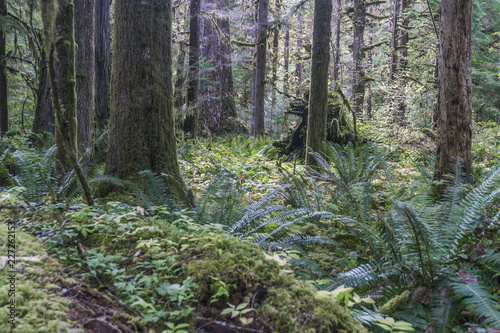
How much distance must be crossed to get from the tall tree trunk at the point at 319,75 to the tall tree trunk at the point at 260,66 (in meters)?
4.70

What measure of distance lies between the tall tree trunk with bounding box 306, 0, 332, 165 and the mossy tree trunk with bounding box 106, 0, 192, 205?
3952 millimetres

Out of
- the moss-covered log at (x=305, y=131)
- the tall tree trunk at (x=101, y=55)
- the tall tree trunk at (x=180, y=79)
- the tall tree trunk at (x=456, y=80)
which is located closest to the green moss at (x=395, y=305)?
the tall tree trunk at (x=456, y=80)

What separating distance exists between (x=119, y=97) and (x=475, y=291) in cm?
379

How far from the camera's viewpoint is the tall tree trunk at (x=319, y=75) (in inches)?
275

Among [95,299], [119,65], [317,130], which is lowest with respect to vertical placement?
[95,299]

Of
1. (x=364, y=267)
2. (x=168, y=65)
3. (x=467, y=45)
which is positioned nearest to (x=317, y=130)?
(x=467, y=45)

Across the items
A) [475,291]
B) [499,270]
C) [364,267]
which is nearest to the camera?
[475,291]

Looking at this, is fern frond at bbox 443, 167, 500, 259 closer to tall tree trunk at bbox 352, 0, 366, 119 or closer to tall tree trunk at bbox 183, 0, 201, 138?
tall tree trunk at bbox 183, 0, 201, 138

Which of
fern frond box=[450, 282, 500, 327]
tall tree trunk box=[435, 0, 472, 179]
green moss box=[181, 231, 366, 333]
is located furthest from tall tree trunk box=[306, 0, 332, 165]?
green moss box=[181, 231, 366, 333]

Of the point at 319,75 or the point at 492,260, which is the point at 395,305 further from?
the point at 319,75

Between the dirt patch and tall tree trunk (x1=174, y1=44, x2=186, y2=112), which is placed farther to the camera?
tall tree trunk (x1=174, y1=44, x2=186, y2=112)

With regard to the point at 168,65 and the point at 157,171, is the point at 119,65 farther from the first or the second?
the point at 157,171

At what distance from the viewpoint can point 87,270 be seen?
1749 millimetres

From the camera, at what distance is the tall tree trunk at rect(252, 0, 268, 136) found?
11.4 meters
